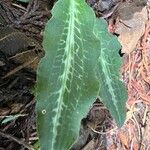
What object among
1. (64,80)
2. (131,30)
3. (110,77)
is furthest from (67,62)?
(131,30)

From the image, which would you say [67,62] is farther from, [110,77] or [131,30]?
[131,30]

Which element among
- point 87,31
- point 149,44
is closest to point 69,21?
point 87,31

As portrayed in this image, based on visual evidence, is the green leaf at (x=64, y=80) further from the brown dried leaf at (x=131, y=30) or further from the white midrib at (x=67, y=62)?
the brown dried leaf at (x=131, y=30)

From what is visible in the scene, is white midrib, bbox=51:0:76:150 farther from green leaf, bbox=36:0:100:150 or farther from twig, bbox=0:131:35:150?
twig, bbox=0:131:35:150

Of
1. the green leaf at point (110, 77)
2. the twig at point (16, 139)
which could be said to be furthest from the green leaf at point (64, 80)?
the twig at point (16, 139)

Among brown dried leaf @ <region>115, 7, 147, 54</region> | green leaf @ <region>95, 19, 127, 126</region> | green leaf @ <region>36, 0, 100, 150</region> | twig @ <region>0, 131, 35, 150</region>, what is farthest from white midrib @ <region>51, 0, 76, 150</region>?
brown dried leaf @ <region>115, 7, 147, 54</region>
